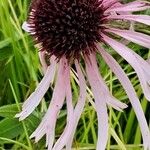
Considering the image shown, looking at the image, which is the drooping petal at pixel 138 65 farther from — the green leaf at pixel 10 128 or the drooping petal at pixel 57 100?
the green leaf at pixel 10 128

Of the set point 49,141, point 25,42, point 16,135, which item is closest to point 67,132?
point 49,141

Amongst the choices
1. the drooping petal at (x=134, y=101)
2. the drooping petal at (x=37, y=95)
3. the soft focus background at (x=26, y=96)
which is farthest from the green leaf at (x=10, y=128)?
the drooping petal at (x=134, y=101)

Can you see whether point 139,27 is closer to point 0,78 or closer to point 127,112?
point 127,112

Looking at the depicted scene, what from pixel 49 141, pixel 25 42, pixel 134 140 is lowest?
pixel 134 140

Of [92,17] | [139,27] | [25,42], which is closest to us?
[92,17]

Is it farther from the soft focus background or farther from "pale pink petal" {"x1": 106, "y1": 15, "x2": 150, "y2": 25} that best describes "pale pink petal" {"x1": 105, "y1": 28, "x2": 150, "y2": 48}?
the soft focus background

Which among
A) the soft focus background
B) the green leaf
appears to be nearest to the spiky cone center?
the soft focus background
